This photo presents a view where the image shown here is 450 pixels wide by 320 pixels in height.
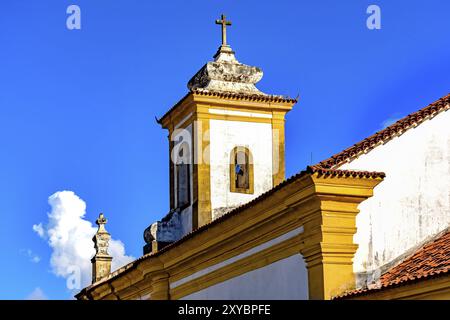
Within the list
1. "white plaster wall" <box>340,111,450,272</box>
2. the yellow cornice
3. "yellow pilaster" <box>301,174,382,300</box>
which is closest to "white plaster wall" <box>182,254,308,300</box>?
"yellow pilaster" <box>301,174,382,300</box>

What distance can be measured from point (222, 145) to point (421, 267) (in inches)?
395

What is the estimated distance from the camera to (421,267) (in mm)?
14664

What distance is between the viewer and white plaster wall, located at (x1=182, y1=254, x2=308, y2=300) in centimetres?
1594

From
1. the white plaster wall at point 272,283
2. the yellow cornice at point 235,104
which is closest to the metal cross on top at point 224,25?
the yellow cornice at point 235,104

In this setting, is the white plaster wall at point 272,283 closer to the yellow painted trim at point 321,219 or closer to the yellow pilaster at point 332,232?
the yellow painted trim at point 321,219

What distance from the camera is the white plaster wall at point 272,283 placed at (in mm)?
15938

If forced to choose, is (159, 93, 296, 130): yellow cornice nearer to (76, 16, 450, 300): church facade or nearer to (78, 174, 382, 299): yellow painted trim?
(76, 16, 450, 300): church facade

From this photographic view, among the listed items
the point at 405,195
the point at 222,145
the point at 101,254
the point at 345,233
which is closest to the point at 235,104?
the point at 222,145

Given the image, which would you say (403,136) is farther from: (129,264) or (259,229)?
(129,264)

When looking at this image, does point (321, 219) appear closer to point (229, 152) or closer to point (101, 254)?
point (229, 152)

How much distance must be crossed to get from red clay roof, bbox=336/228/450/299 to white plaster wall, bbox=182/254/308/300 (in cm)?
105

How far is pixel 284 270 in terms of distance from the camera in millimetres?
16406
